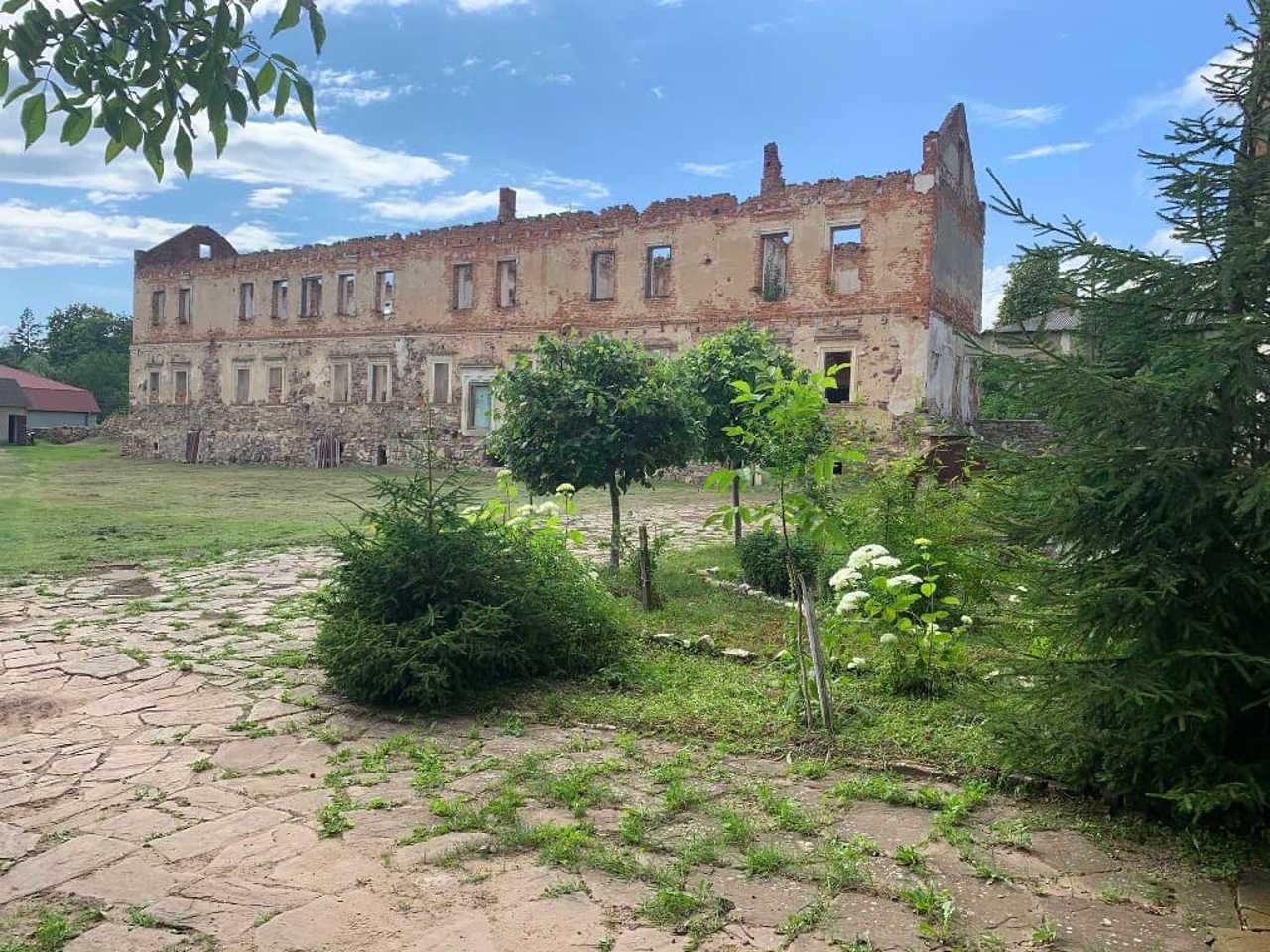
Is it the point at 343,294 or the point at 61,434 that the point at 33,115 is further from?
the point at 61,434

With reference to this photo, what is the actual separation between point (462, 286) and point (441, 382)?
3.18 meters

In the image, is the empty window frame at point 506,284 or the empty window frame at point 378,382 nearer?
the empty window frame at point 506,284

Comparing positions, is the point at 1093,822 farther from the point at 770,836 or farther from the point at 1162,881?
the point at 770,836

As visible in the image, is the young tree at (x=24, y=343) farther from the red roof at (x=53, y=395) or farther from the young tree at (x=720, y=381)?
the young tree at (x=720, y=381)

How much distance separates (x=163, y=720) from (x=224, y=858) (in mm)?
1937

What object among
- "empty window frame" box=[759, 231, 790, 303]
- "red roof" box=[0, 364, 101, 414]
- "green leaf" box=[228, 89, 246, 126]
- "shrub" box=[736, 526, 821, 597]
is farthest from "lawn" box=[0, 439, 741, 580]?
"red roof" box=[0, 364, 101, 414]

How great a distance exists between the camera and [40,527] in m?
12.9

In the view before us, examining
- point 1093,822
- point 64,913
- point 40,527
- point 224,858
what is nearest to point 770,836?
point 1093,822

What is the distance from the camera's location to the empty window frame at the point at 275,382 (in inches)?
1315

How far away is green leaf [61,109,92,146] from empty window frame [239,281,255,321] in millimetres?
33879

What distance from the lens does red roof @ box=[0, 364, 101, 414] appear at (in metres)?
49.8

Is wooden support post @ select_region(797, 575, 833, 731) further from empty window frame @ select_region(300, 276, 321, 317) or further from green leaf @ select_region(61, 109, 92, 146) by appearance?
empty window frame @ select_region(300, 276, 321, 317)

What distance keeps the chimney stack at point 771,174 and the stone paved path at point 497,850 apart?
2153 cm

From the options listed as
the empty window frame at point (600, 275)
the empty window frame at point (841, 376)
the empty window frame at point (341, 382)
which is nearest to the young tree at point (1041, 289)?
the empty window frame at point (841, 376)
